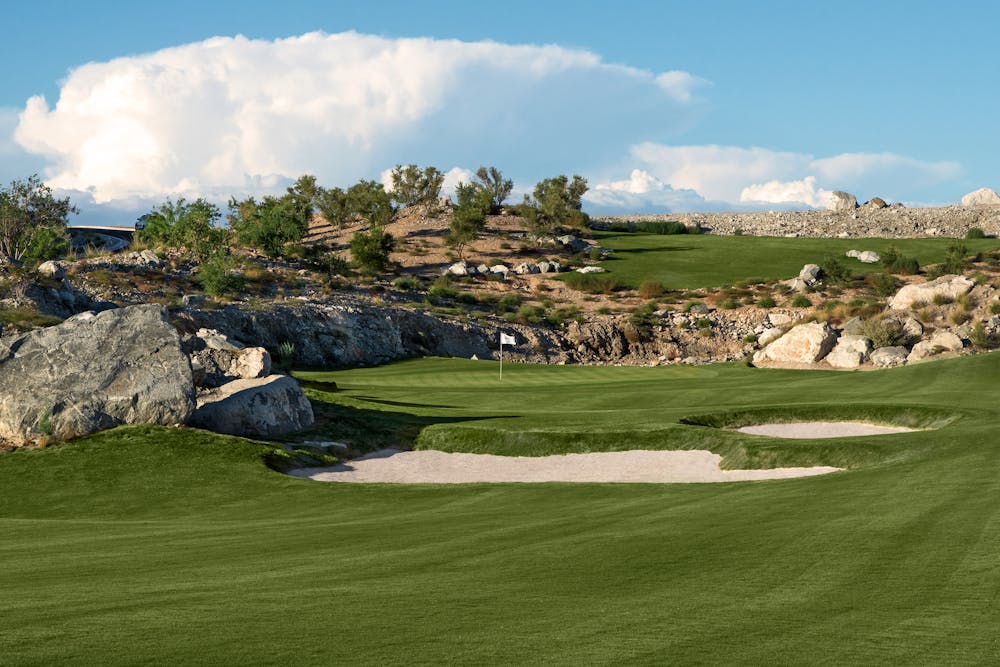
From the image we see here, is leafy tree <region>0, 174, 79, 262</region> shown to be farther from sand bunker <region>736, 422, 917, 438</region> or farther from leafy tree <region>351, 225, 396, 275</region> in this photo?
sand bunker <region>736, 422, 917, 438</region>

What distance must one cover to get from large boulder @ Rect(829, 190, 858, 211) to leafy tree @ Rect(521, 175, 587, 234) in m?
52.6

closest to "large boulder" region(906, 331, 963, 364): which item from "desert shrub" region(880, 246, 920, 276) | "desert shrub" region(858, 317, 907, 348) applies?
"desert shrub" region(858, 317, 907, 348)

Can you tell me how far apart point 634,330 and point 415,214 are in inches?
2035

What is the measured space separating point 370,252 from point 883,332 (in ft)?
160

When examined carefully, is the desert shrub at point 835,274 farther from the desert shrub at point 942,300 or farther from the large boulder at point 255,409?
the large boulder at point 255,409

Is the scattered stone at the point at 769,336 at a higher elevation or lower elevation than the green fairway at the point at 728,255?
lower

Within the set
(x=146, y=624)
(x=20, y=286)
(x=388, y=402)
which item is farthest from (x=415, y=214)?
(x=146, y=624)

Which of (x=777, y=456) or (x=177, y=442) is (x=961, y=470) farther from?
(x=177, y=442)

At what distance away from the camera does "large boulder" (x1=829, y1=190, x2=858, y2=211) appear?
163 m

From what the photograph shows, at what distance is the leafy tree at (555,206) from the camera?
381 ft

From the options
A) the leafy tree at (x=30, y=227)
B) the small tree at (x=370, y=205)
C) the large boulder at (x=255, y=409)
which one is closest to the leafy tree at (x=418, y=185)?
the small tree at (x=370, y=205)

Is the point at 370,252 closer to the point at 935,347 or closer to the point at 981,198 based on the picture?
the point at 935,347

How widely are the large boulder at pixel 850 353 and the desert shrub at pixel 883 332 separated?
795 mm

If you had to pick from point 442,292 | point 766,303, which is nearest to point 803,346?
point 766,303
